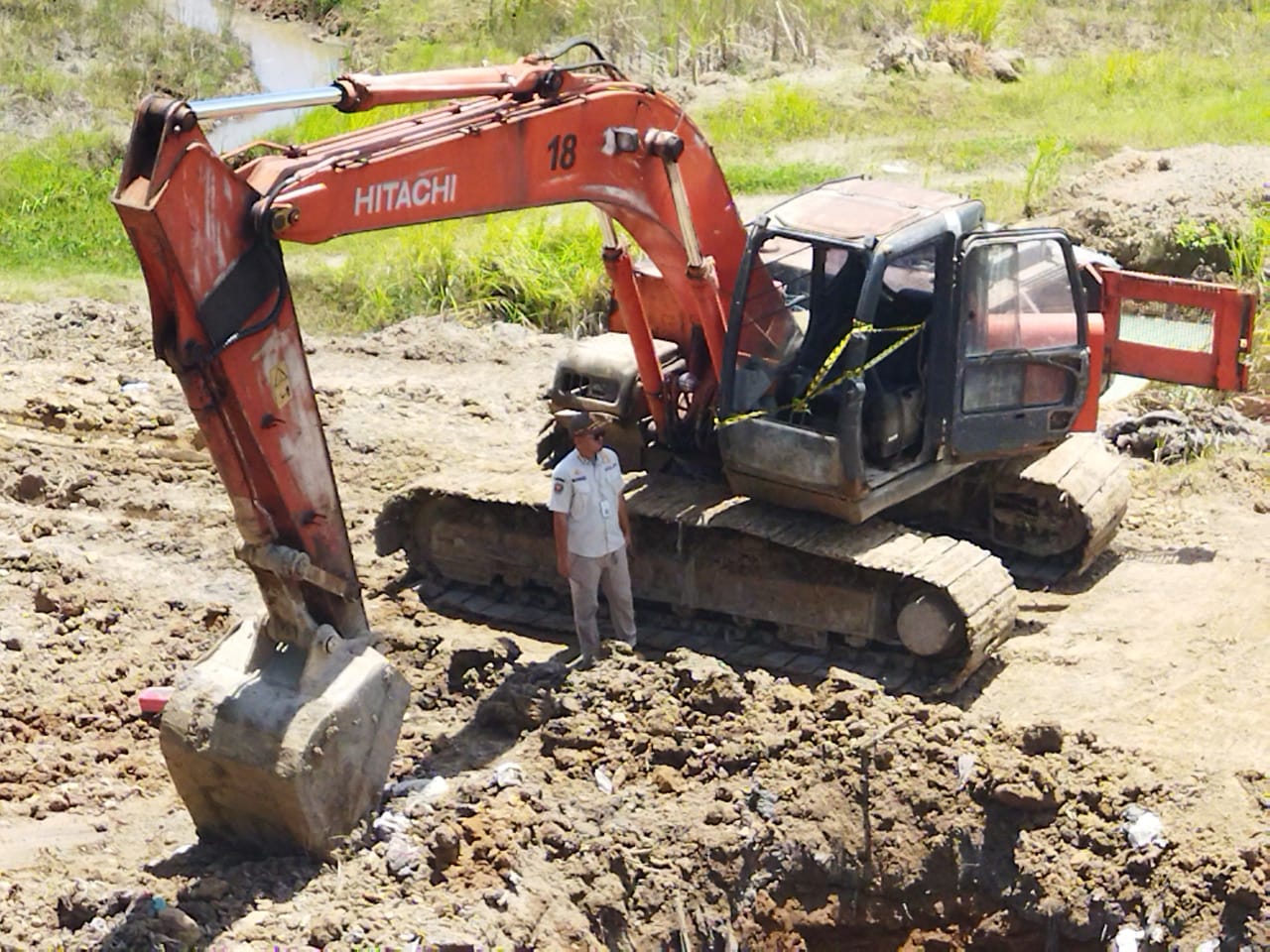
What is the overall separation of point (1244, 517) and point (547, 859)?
6.04 meters

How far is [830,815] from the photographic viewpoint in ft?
26.3

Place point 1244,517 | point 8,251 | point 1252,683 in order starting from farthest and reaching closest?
point 8,251 < point 1244,517 < point 1252,683

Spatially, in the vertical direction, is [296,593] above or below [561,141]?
below

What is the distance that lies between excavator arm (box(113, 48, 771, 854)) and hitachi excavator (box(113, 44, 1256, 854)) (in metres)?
0.01

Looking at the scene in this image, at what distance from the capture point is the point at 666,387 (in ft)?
34.1

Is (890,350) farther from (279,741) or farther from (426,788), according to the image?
(279,741)

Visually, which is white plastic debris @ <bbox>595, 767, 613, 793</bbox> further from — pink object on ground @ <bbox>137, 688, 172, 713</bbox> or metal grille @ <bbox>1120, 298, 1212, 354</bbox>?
metal grille @ <bbox>1120, 298, 1212, 354</bbox>

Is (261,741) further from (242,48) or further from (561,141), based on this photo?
(242,48)

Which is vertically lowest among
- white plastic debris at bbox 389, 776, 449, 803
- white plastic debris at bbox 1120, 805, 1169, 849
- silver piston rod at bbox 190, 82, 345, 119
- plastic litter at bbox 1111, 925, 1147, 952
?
plastic litter at bbox 1111, 925, 1147, 952

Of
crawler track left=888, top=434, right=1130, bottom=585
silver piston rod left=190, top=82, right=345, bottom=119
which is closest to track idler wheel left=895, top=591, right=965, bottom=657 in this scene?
crawler track left=888, top=434, right=1130, bottom=585

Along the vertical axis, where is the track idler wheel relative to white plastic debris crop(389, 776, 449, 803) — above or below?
below

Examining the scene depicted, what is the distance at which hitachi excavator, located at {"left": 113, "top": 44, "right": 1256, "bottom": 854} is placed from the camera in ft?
24.4

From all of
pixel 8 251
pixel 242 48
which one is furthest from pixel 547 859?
pixel 242 48

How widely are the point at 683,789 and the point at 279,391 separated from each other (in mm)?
2503
